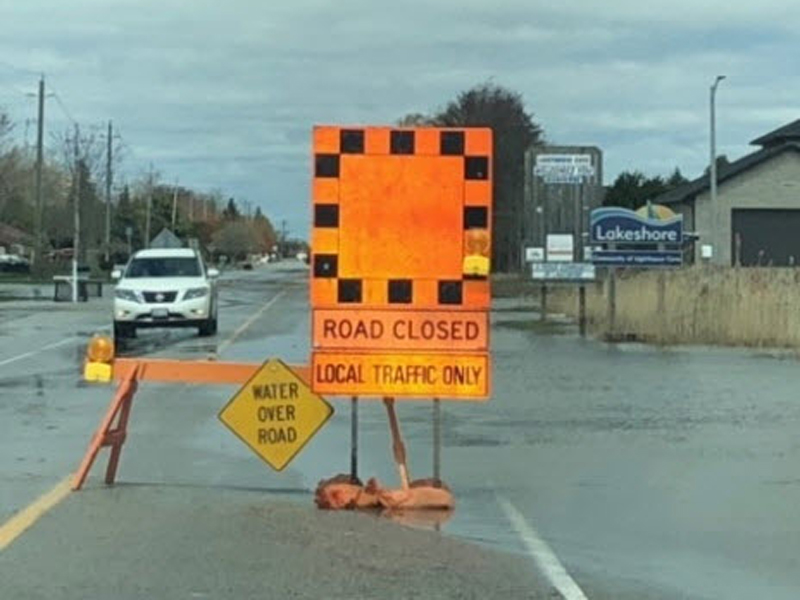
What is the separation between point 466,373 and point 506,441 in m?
3.66

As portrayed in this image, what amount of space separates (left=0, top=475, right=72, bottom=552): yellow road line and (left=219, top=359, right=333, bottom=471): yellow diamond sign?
1201mm

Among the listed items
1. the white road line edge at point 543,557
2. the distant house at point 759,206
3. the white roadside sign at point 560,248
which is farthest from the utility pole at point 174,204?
the white road line edge at point 543,557

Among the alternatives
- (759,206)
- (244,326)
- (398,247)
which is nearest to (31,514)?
(398,247)

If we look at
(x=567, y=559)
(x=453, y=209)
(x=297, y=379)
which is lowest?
(x=567, y=559)

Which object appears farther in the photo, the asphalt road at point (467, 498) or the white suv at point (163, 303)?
the white suv at point (163, 303)

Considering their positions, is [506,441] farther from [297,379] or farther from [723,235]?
[723,235]

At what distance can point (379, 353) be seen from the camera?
10008 mm

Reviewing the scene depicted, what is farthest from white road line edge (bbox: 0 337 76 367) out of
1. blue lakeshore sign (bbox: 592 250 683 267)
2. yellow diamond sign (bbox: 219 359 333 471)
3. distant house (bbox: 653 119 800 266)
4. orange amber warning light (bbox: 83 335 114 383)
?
distant house (bbox: 653 119 800 266)

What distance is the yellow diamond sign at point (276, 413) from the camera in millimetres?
10438

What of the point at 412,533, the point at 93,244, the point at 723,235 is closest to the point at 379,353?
the point at 412,533

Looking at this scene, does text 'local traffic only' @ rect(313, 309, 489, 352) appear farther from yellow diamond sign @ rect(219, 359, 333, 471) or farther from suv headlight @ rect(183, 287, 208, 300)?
suv headlight @ rect(183, 287, 208, 300)

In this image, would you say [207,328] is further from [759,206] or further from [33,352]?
[759,206]

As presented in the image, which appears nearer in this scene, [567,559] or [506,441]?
[567,559]

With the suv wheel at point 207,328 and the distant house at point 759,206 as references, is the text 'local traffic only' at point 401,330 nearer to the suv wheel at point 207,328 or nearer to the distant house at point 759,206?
the suv wheel at point 207,328
